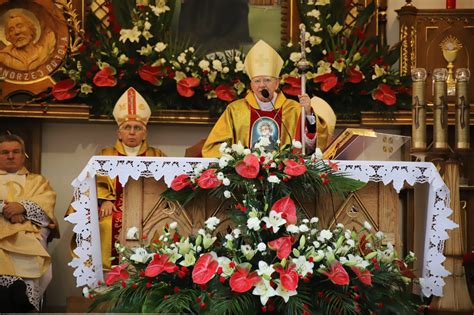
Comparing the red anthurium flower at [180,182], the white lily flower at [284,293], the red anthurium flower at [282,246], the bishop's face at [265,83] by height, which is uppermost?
the bishop's face at [265,83]

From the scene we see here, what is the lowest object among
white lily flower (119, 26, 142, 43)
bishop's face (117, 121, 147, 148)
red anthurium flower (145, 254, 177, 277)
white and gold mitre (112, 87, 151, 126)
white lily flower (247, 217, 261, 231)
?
red anthurium flower (145, 254, 177, 277)

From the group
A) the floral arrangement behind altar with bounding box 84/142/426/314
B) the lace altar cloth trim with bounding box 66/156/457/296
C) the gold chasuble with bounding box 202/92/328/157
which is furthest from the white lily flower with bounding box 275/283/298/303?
the gold chasuble with bounding box 202/92/328/157

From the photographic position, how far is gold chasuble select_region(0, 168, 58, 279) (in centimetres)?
691

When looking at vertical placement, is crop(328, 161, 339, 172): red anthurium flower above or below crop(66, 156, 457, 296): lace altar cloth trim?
above

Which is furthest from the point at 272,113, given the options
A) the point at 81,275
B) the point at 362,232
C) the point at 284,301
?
the point at 284,301

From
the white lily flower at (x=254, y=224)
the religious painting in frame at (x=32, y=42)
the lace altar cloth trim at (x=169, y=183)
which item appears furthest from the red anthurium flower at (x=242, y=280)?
the religious painting in frame at (x=32, y=42)

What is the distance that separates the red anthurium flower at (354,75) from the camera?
792 cm

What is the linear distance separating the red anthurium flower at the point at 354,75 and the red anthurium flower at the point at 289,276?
3364 millimetres

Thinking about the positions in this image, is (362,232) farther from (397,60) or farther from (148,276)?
(397,60)

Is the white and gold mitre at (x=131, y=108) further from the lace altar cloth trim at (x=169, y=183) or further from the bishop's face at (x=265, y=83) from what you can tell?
the lace altar cloth trim at (x=169, y=183)

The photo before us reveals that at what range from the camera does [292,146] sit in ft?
17.8

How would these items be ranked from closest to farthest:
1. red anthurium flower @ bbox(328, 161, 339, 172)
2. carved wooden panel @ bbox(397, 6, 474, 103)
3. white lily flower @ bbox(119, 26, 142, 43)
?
red anthurium flower @ bbox(328, 161, 339, 172) < white lily flower @ bbox(119, 26, 142, 43) < carved wooden panel @ bbox(397, 6, 474, 103)

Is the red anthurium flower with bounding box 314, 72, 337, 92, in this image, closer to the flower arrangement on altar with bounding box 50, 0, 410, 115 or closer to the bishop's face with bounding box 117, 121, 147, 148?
the flower arrangement on altar with bounding box 50, 0, 410, 115

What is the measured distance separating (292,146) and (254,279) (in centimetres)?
94
